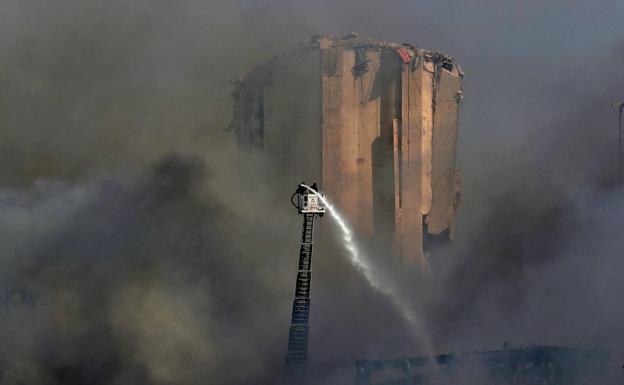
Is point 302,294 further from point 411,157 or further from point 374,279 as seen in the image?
point 411,157

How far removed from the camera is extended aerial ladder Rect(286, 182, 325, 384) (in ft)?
74.2

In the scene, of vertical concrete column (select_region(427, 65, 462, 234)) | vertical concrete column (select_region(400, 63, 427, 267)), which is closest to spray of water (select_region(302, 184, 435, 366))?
vertical concrete column (select_region(400, 63, 427, 267))

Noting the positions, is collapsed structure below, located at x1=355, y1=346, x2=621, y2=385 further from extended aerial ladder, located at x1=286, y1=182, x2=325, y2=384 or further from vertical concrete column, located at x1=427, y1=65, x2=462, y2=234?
vertical concrete column, located at x1=427, y1=65, x2=462, y2=234

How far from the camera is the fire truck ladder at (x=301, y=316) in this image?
22.8 metres

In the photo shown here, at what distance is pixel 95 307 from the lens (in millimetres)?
27609

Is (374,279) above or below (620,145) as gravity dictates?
below

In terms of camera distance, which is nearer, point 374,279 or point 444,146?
point 374,279

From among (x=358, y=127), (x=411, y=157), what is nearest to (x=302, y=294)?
(x=358, y=127)

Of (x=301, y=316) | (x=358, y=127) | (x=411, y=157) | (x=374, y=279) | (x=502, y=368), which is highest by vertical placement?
(x=358, y=127)

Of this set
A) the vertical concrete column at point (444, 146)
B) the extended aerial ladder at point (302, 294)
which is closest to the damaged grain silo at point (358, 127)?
the vertical concrete column at point (444, 146)

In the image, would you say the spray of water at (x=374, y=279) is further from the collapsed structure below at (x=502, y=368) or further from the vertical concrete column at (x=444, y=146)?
the collapsed structure below at (x=502, y=368)

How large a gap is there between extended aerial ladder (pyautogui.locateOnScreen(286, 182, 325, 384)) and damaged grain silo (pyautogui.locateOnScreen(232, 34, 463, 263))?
276 inches

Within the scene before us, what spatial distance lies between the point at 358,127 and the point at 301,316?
8.92 metres

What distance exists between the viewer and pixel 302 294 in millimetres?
23016
